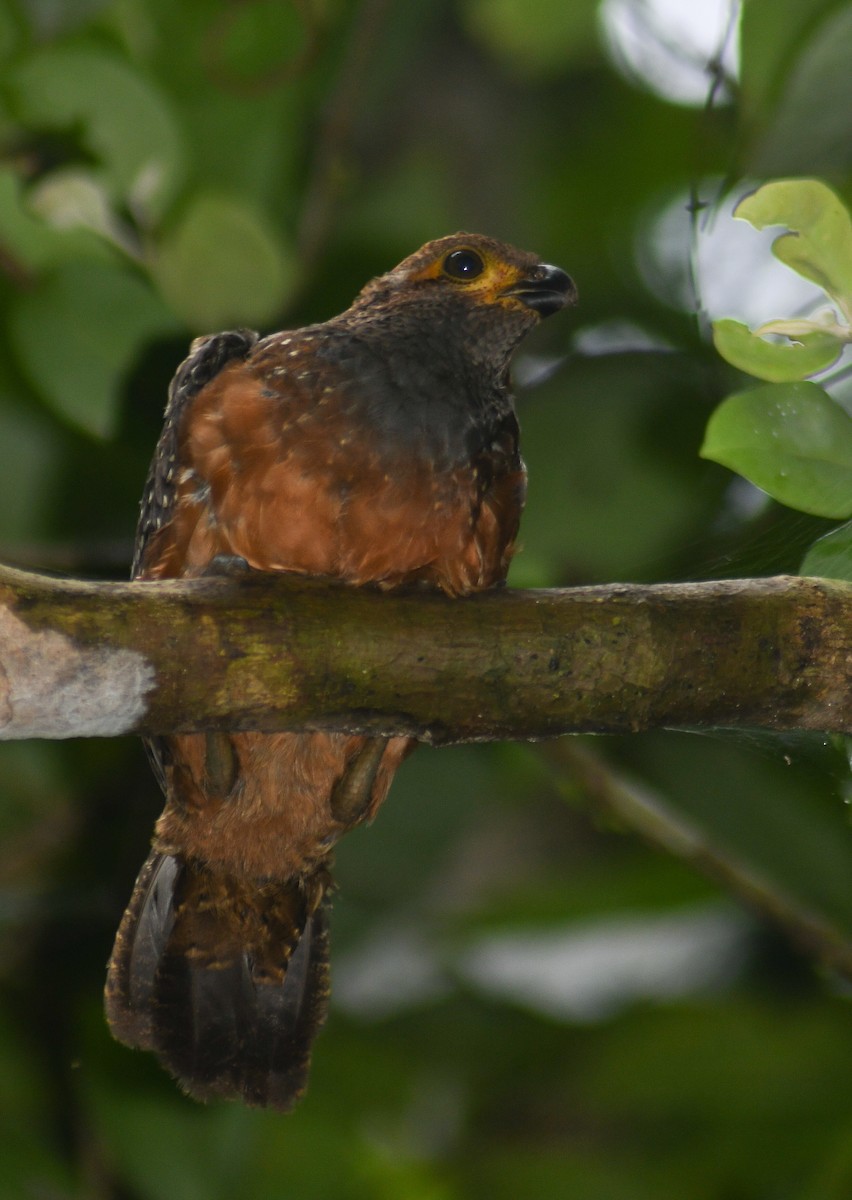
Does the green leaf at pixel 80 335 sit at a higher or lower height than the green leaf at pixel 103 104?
lower

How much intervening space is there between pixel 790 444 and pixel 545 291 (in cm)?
151

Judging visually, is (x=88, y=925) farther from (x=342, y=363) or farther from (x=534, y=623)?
(x=534, y=623)

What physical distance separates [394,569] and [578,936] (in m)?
1.99

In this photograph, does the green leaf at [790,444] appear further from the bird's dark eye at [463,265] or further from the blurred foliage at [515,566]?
the bird's dark eye at [463,265]

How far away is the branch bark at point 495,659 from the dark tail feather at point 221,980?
1.10m

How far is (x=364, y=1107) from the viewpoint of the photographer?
4246mm

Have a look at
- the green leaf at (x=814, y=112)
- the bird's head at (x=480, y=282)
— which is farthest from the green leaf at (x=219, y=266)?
the green leaf at (x=814, y=112)

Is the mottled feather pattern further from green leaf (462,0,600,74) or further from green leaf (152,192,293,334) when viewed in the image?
green leaf (462,0,600,74)

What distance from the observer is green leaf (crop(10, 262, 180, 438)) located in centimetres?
295

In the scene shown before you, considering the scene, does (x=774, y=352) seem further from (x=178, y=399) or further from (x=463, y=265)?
(x=463, y=265)

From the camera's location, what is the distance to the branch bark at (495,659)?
1.90m

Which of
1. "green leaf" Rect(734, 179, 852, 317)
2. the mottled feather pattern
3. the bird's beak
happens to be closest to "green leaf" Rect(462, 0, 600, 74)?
the bird's beak

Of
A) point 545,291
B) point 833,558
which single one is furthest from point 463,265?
point 833,558

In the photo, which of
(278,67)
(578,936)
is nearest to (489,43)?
(278,67)
